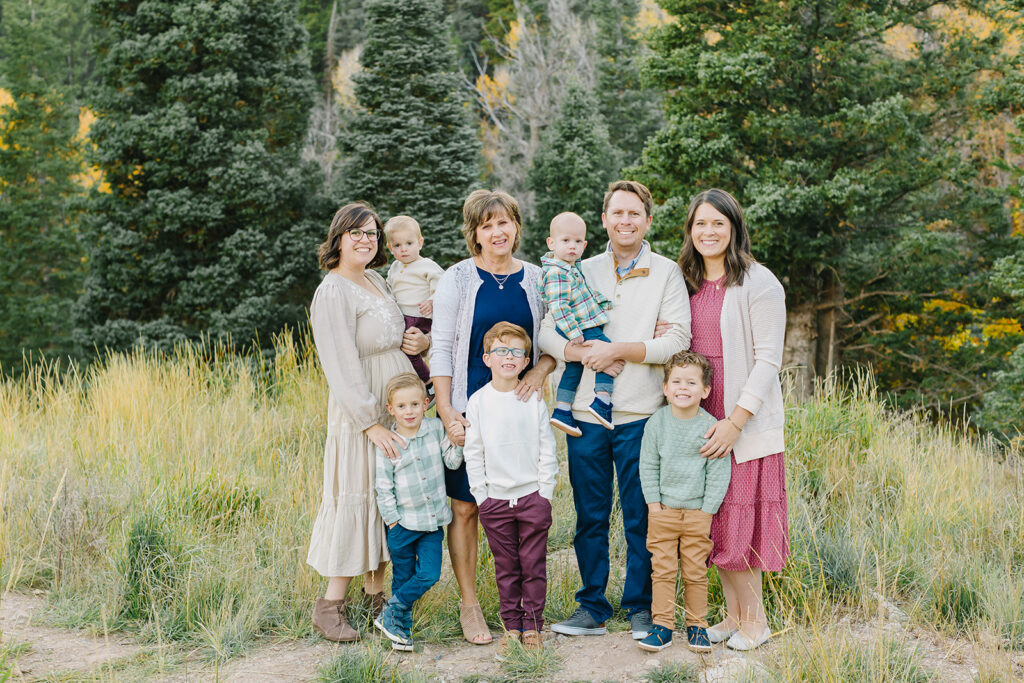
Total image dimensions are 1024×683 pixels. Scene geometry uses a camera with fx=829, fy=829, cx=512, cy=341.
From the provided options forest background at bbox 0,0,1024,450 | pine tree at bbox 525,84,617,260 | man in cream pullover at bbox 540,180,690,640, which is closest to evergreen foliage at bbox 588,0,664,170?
pine tree at bbox 525,84,617,260

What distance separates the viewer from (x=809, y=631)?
12.5 feet

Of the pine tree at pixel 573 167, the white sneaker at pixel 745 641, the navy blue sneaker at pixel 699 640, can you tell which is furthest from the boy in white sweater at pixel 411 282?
the pine tree at pixel 573 167

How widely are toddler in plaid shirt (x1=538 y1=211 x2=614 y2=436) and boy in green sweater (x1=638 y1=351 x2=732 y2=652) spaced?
0.95 feet

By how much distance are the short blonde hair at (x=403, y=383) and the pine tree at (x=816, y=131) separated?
967 centimetres

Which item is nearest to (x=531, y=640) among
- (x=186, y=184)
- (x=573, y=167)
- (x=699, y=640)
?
(x=699, y=640)

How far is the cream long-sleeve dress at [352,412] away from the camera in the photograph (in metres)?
3.76

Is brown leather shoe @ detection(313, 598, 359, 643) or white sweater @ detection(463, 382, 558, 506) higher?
white sweater @ detection(463, 382, 558, 506)

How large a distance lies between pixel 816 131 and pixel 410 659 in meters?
12.3

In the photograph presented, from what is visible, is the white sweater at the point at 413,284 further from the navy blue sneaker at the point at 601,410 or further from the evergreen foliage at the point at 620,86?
the evergreen foliage at the point at 620,86

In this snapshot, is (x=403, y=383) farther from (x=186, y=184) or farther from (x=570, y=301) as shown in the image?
Result: (x=186, y=184)

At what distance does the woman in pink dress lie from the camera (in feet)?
11.6

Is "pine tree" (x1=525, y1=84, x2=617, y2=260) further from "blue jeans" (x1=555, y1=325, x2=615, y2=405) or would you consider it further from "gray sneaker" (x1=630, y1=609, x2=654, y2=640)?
"gray sneaker" (x1=630, y1=609, x2=654, y2=640)

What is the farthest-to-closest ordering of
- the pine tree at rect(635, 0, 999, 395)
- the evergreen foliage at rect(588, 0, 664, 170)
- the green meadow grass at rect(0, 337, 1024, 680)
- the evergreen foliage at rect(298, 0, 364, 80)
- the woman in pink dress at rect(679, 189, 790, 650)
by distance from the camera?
the evergreen foliage at rect(298, 0, 364, 80), the evergreen foliage at rect(588, 0, 664, 170), the pine tree at rect(635, 0, 999, 395), the green meadow grass at rect(0, 337, 1024, 680), the woman in pink dress at rect(679, 189, 790, 650)

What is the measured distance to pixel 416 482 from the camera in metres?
3.79
